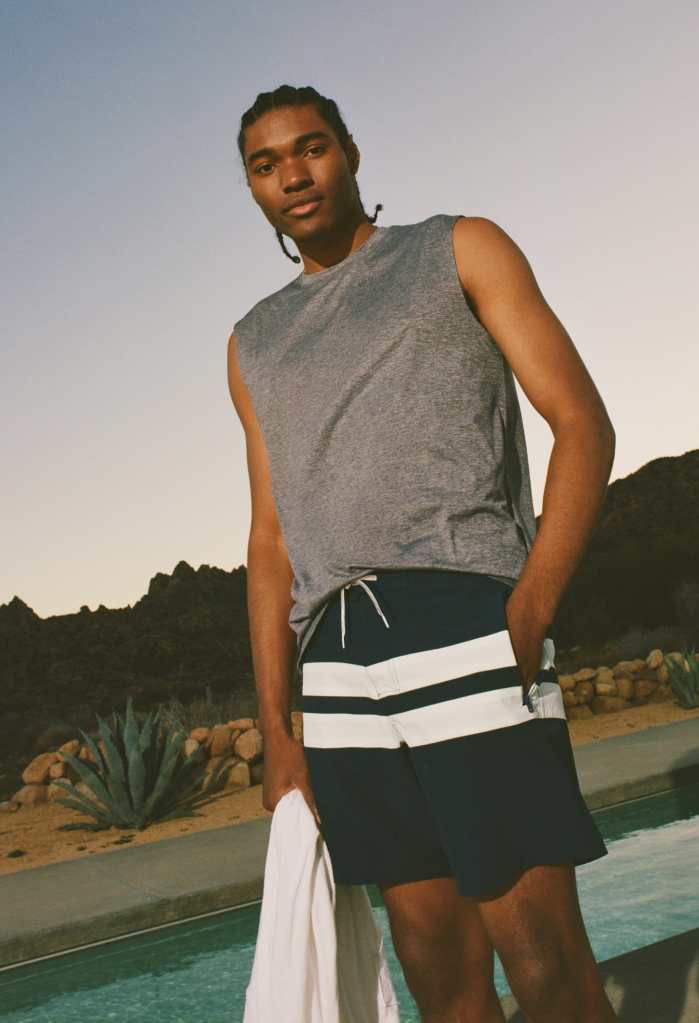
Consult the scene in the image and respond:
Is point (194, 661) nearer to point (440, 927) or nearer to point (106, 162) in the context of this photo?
point (106, 162)

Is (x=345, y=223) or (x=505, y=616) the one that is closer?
(x=505, y=616)

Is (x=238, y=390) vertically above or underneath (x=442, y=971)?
above

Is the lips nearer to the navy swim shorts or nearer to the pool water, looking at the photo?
the navy swim shorts

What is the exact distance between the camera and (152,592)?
103 feet

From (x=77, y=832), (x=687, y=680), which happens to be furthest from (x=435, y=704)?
(x=687, y=680)

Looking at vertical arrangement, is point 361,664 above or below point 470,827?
above

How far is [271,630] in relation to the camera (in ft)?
6.50

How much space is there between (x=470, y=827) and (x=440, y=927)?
25cm

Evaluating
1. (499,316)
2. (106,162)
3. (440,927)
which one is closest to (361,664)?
(440,927)

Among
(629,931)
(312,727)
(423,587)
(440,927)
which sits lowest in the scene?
(629,931)

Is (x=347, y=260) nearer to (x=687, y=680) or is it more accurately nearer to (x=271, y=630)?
(x=271, y=630)

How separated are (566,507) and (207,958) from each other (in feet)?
10.7

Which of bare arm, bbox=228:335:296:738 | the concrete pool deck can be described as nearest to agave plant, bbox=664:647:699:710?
the concrete pool deck

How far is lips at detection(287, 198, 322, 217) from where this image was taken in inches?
74.2
